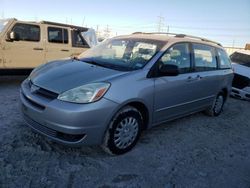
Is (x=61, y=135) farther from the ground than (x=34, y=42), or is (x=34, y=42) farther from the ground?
(x=34, y=42)

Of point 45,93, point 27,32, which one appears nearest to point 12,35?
point 27,32

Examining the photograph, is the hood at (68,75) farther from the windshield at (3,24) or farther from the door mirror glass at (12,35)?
the windshield at (3,24)

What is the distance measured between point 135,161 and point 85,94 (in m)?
1.15

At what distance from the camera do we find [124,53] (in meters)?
4.43

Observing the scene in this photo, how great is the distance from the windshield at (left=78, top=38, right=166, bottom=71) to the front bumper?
0.85 meters

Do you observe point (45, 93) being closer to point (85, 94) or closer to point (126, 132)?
point (85, 94)

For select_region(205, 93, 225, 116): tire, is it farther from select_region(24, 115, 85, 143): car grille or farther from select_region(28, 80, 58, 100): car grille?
select_region(28, 80, 58, 100): car grille

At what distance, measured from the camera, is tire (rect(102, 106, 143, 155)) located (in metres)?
3.52

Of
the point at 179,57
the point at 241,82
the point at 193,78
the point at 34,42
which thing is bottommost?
the point at 241,82

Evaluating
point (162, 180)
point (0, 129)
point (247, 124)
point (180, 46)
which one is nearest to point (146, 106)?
point (162, 180)

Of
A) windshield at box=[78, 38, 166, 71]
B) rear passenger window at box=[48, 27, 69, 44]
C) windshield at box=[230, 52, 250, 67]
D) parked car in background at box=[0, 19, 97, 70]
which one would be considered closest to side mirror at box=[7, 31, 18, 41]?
parked car in background at box=[0, 19, 97, 70]

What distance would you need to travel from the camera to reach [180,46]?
457cm

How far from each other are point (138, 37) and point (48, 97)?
2048mm

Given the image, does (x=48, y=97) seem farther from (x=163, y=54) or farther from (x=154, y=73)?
(x=163, y=54)
